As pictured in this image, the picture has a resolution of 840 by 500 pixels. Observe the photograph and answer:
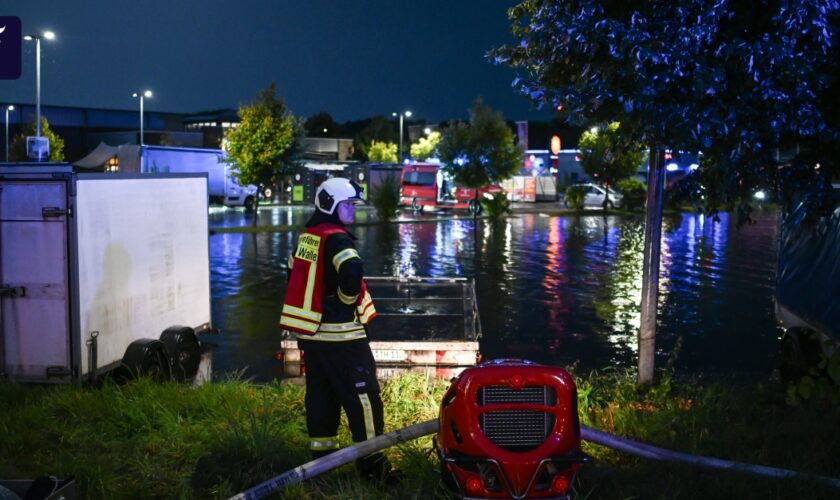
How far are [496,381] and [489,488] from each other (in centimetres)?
52

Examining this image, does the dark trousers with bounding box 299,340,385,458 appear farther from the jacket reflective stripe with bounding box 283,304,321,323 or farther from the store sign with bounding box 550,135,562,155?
the store sign with bounding box 550,135,562,155

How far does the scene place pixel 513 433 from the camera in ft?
14.9

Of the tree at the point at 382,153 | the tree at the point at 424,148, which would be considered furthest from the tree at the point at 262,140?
the tree at the point at 382,153

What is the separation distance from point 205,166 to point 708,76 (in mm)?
37790

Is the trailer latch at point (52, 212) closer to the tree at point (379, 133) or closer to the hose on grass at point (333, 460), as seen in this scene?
the hose on grass at point (333, 460)

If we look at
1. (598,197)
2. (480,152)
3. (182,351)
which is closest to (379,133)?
(598,197)

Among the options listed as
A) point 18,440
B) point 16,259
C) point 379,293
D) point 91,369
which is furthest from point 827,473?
point 379,293

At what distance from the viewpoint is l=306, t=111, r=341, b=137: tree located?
11344cm

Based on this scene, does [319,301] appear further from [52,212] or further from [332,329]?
[52,212]

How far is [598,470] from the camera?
17.7 feet

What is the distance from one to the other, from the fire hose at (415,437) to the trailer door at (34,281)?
164 inches

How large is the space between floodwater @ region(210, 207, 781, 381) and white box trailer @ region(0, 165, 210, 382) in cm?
172

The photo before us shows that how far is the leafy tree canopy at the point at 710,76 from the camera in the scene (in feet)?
20.3

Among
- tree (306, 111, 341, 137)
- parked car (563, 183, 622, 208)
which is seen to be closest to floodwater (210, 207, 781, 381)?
parked car (563, 183, 622, 208)
